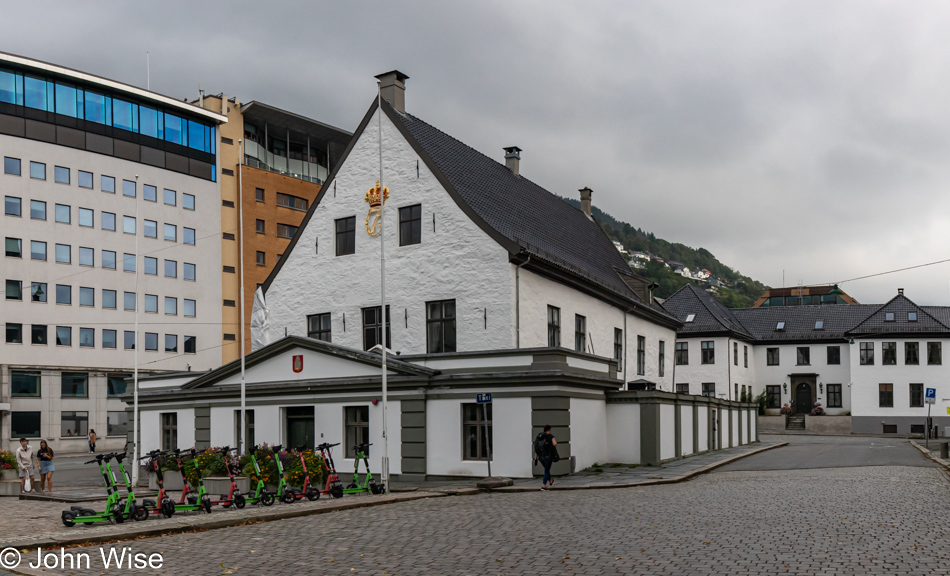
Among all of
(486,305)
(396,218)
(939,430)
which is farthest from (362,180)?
(939,430)

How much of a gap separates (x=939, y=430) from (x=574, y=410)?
47041 millimetres

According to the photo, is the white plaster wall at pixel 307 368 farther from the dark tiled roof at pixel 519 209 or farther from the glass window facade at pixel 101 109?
the glass window facade at pixel 101 109

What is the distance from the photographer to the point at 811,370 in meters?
72.0

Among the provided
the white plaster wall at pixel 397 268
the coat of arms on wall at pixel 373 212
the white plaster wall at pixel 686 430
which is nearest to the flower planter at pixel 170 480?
the white plaster wall at pixel 397 268

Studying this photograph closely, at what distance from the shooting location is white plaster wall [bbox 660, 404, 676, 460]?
30991 mm

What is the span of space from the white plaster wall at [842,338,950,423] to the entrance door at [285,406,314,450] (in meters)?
47.9

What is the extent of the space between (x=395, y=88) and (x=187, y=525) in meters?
22.8

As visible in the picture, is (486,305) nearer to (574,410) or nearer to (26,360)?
(574,410)

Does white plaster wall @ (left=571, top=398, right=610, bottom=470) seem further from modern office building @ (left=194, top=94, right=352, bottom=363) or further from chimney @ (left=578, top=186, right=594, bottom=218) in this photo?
modern office building @ (left=194, top=94, right=352, bottom=363)

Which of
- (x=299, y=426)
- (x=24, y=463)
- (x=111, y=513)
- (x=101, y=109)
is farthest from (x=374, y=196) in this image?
(x=101, y=109)

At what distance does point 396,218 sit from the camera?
1294 inches

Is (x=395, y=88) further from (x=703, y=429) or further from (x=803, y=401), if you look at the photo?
(x=803, y=401)

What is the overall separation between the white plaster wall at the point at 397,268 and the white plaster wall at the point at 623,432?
14.1 feet

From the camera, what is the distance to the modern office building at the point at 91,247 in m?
60.1
